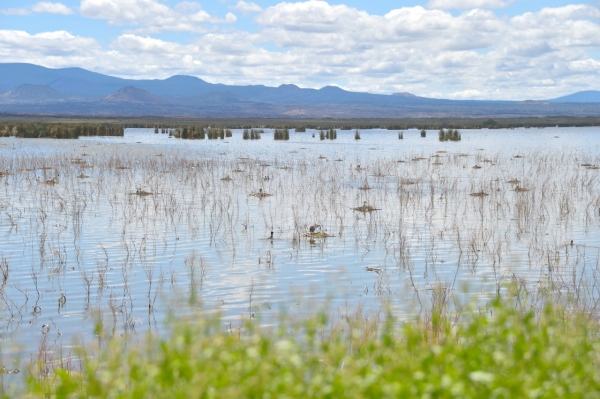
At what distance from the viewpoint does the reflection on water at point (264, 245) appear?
1016 centimetres

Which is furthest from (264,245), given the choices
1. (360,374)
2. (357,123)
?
(357,123)

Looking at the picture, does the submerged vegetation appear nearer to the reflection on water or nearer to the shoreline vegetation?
the reflection on water

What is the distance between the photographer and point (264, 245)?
1460 cm

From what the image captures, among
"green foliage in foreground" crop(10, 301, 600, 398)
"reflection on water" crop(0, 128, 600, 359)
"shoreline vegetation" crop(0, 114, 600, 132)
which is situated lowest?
"reflection on water" crop(0, 128, 600, 359)

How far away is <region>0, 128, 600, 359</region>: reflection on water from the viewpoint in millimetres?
10156

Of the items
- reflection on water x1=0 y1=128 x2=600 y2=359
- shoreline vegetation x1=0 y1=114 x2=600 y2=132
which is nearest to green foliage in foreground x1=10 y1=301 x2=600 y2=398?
reflection on water x1=0 y1=128 x2=600 y2=359

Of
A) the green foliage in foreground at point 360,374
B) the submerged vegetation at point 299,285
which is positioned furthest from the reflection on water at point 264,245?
the green foliage in foreground at point 360,374

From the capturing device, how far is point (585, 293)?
10.3m

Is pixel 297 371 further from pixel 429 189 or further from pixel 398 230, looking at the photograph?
pixel 429 189

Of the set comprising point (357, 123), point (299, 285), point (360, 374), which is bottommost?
point (299, 285)

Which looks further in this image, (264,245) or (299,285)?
(264,245)

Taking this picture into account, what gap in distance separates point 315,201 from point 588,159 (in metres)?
21.3

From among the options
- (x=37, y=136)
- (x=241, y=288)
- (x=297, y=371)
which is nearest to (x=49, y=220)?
(x=241, y=288)

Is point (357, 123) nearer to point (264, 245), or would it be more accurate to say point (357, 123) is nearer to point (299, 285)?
point (264, 245)
